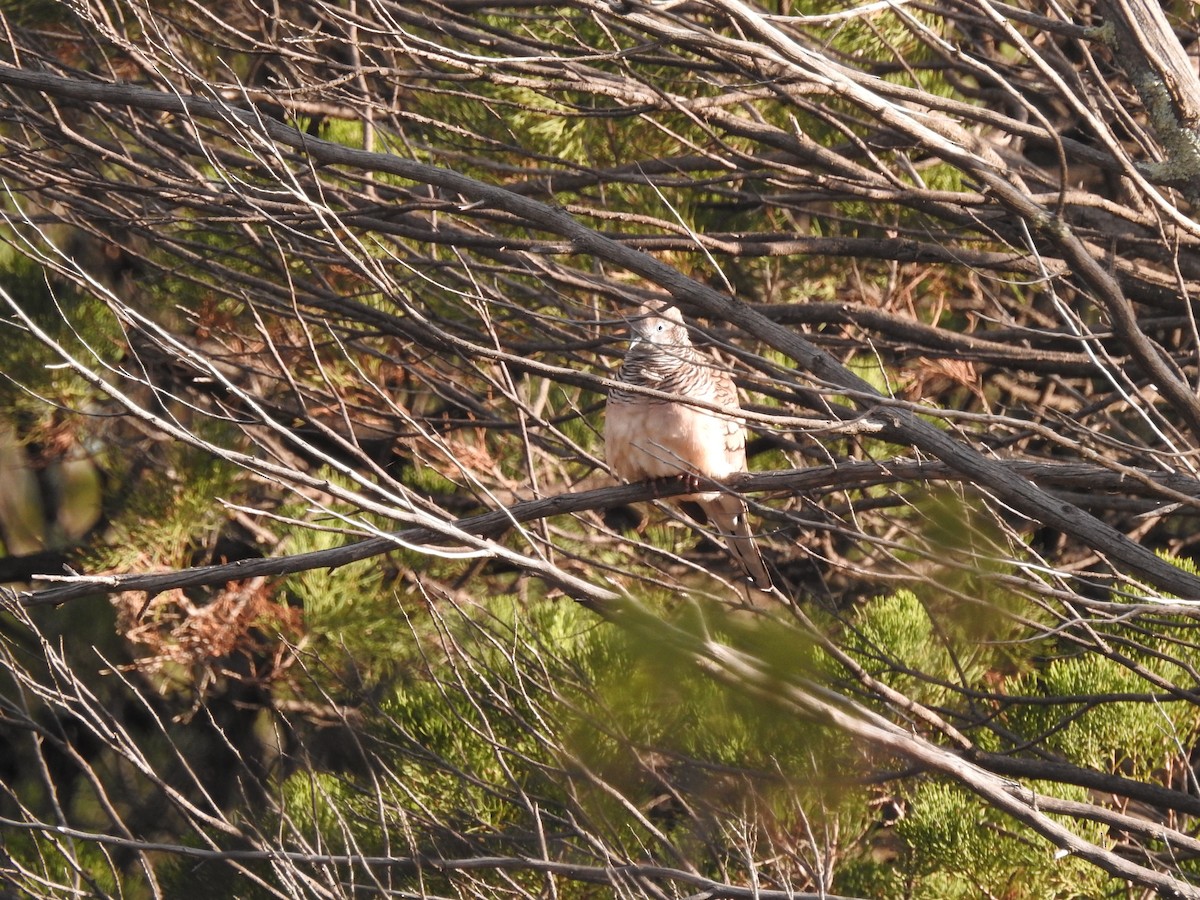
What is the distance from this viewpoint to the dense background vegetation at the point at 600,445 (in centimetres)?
206

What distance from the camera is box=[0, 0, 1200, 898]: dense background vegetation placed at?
206 cm

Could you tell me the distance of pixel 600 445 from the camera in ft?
14.6

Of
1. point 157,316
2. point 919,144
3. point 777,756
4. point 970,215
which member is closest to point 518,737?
point 777,756

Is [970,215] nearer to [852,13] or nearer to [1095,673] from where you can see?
[852,13]

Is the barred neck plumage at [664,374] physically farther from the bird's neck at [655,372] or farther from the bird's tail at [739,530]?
the bird's tail at [739,530]

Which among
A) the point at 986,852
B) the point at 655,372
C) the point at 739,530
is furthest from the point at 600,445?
the point at 986,852

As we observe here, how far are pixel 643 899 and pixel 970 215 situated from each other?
1566 mm

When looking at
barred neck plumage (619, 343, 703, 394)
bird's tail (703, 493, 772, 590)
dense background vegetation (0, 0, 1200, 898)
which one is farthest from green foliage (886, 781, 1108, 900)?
barred neck plumage (619, 343, 703, 394)

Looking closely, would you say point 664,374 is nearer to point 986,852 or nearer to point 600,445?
point 600,445

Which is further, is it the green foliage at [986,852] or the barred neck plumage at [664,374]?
the barred neck plumage at [664,374]

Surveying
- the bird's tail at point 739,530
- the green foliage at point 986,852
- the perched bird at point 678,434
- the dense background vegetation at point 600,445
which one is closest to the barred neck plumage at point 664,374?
the perched bird at point 678,434

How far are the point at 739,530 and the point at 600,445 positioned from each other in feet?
2.69

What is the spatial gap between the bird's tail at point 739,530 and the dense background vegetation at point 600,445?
0.43ft

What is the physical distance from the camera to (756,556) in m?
3.37
